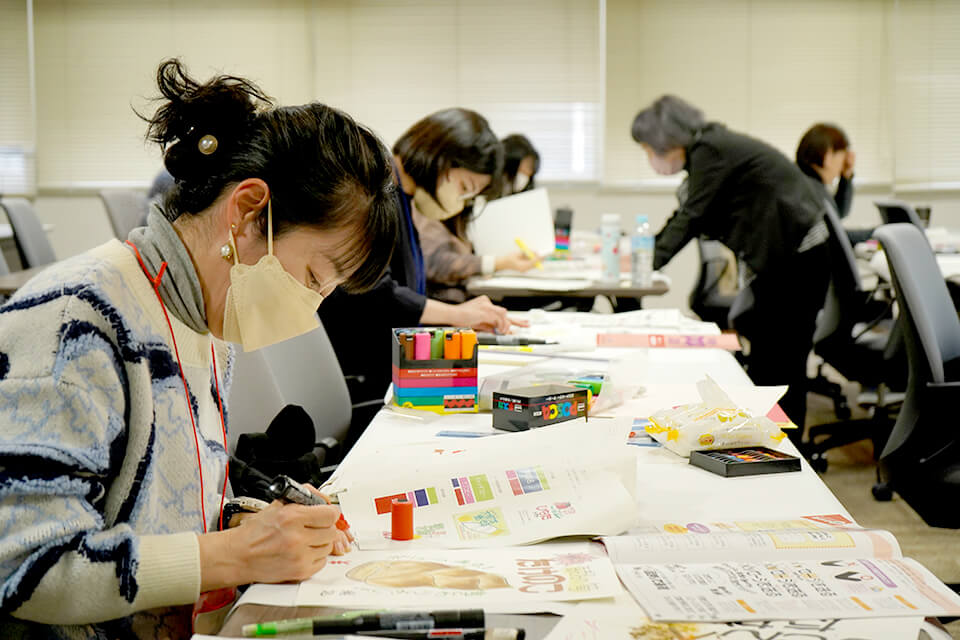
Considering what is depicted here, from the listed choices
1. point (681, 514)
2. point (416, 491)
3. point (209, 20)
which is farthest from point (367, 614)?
point (209, 20)

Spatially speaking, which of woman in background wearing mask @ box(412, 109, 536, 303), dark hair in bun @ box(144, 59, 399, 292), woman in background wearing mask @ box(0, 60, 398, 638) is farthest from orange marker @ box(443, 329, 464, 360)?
Result: woman in background wearing mask @ box(412, 109, 536, 303)

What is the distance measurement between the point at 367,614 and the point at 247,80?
0.64 metres

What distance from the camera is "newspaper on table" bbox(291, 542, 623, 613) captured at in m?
0.91

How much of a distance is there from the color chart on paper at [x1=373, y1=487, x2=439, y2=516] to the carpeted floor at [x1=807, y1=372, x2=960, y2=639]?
1.45 metres

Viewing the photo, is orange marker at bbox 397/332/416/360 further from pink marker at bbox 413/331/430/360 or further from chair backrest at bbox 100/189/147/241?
chair backrest at bbox 100/189/147/241

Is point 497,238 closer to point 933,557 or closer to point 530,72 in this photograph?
point 933,557

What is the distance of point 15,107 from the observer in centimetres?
674

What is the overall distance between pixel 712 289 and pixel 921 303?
2921 millimetres

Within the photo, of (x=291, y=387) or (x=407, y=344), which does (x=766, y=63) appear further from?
(x=407, y=344)

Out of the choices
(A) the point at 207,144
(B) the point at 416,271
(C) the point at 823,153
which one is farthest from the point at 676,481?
(C) the point at 823,153

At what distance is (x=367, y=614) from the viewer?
2.72ft

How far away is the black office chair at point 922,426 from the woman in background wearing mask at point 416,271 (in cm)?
96

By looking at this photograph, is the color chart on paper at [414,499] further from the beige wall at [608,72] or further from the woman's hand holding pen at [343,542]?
the beige wall at [608,72]

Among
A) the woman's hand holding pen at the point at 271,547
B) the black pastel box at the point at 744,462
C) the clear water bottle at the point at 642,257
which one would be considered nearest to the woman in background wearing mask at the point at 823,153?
the clear water bottle at the point at 642,257
